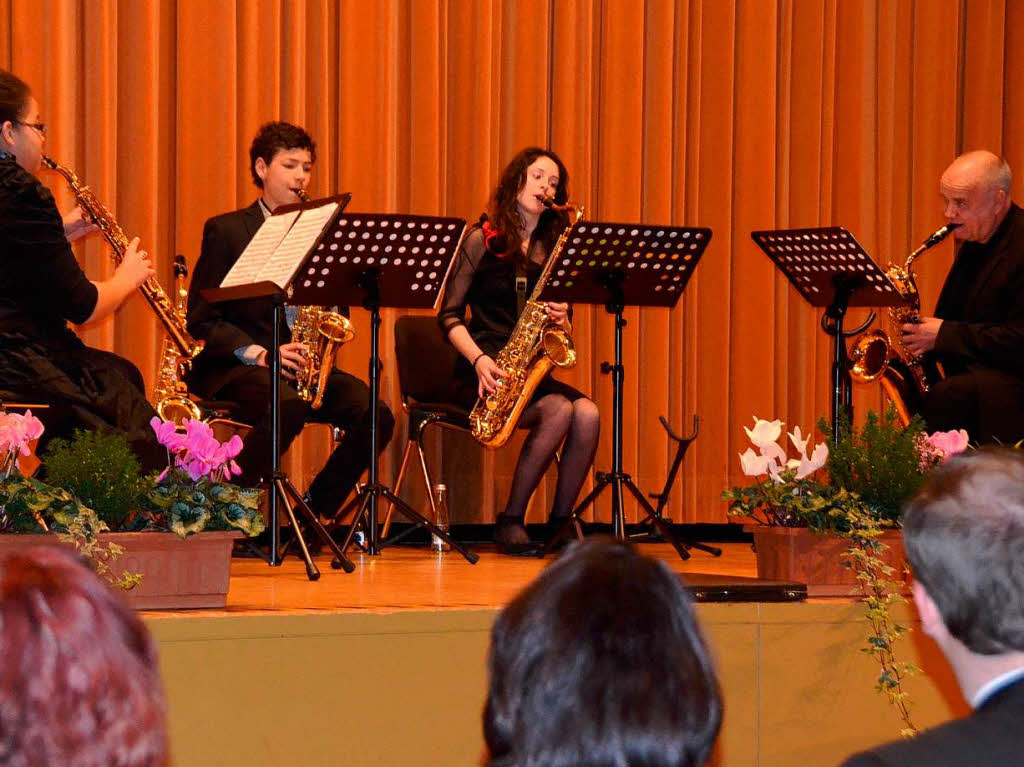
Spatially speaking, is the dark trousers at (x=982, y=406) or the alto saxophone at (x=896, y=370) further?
the alto saxophone at (x=896, y=370)

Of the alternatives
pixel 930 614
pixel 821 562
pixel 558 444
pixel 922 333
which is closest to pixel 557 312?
pixel 558 444

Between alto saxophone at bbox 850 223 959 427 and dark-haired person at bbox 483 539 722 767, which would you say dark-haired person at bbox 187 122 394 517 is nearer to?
alto saxophone at bbox 850 223 959 427

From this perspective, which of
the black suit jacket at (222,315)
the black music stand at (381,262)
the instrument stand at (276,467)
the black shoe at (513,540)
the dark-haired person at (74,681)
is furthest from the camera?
the black shoe at (513,540)

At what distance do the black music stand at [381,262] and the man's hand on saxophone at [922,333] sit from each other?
187cm

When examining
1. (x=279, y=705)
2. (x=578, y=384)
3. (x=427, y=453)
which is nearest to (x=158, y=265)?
(x=427, y=453)

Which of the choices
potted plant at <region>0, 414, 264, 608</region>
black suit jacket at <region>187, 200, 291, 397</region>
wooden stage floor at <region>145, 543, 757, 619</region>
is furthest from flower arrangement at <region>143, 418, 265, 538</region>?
black suit jacket at <region>187, 200, 291, 397</region>

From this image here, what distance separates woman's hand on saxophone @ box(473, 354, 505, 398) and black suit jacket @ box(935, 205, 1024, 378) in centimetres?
159

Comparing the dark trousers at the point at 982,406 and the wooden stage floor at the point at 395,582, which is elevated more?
the dark trousers at the point at 982,406

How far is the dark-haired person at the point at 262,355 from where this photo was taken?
4.87m

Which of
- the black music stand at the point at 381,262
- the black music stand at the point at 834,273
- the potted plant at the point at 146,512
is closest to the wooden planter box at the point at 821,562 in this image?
Result: the black music stand at the point at 834,273

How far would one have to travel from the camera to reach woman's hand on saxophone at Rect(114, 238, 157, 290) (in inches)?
160

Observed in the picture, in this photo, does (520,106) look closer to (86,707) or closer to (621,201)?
(621,201)

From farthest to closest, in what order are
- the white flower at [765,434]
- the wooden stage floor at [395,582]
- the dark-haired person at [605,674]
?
the white flower at [765,434], the wooden stage floor at [395,582], the dark-haired person at [605,674]

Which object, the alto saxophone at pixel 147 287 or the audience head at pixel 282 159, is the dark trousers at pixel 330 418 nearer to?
the alto saxophone at pixel 147 287
